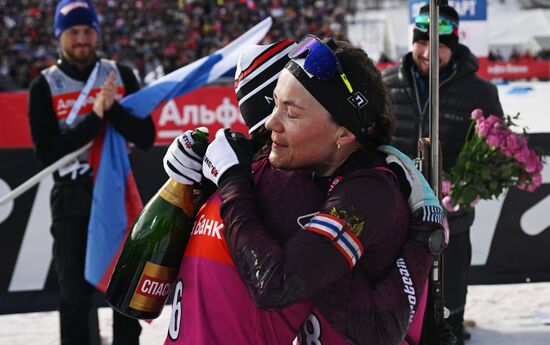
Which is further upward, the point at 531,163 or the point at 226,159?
the point at 226,159

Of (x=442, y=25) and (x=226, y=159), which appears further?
(x=442, y=25)

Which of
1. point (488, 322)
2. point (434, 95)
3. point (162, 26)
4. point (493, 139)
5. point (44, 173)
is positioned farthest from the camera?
point (162, 26)

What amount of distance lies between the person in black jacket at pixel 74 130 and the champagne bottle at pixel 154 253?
80.0 inches

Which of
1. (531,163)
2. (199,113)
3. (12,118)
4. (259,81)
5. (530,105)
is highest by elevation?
(259,81)

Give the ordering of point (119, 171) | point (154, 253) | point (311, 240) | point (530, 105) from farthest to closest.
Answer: point (530, 105), point (119, 171), point (154, 253), point (311, 240)

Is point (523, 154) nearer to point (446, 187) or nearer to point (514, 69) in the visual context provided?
point (446, 187)

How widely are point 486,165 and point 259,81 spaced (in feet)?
7.16

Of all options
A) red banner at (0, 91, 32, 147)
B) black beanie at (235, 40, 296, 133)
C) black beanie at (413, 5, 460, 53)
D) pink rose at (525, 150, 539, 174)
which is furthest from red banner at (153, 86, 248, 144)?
black beanie at (235, 40, 296, 133)

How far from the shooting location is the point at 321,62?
5.15 feet

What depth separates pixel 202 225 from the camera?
1.64 meters

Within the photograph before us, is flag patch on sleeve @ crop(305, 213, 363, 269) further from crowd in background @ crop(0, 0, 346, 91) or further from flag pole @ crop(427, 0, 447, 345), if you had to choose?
crowd in background @ crop(0, 0, 346, 91)

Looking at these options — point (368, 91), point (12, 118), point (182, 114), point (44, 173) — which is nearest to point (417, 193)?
point (368, 91)

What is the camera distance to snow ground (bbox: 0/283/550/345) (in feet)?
14.8

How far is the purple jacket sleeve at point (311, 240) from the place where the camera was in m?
1.46
